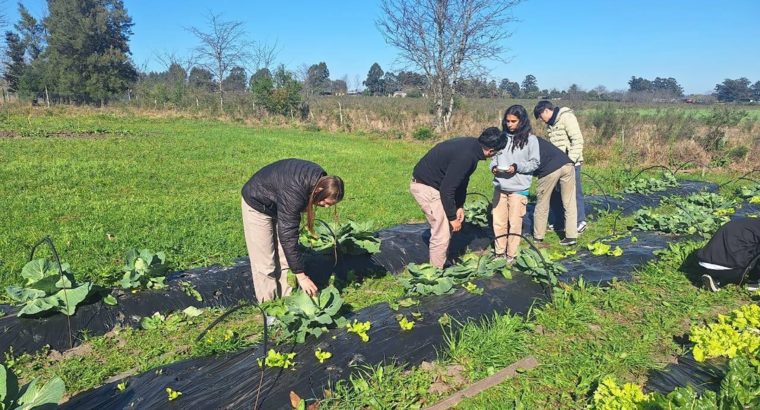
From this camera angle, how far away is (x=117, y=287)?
4.14 meters

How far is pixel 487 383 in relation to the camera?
120 inches

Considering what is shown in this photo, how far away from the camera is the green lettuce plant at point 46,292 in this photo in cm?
356

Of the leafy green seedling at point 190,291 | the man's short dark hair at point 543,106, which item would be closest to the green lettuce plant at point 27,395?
the leafy green seedling at point 190,291

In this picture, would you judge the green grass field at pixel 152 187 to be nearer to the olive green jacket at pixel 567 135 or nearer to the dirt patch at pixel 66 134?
the dirt patch at pixel 66 134

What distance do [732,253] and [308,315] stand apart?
3814 mm

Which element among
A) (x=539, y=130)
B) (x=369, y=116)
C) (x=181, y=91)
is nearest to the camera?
(x=539, y=130)

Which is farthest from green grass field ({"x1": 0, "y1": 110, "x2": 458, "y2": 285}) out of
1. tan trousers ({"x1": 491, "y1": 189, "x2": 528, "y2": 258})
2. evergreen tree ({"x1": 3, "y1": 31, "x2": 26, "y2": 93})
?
evergreen tree ({"x1": 3, "y1": 31, "x2": 26, "y2": 93})

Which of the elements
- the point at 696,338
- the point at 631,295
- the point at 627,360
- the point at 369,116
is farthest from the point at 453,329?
the point at 369,116

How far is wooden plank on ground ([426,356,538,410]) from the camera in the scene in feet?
9.34

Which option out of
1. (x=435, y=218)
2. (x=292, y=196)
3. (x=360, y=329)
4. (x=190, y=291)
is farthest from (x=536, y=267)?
(x=190, y=291)

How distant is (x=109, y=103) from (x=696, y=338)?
32.4 meters

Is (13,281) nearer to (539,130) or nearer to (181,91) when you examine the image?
(539,130)

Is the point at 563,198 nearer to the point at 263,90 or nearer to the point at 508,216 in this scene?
the point at 508,216

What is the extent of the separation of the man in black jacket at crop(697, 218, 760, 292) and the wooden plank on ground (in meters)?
2.36
